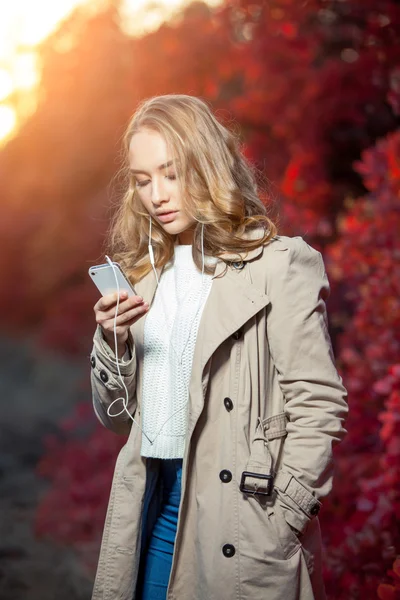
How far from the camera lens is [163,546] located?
240 centimetres

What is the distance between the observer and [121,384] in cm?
242

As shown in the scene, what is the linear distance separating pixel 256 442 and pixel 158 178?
76cm

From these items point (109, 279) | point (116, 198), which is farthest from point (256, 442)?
point (116, 198)

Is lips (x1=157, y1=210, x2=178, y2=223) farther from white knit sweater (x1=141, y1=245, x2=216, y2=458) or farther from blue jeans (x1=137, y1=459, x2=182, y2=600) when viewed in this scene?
blue jeans (x1=137, y1=459, x2=182, y2=600)

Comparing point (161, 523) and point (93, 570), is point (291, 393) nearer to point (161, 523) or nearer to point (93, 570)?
point (161, 523)

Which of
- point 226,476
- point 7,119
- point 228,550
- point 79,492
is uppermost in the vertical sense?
point 7,119

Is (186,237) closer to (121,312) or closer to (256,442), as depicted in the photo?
(121,312)

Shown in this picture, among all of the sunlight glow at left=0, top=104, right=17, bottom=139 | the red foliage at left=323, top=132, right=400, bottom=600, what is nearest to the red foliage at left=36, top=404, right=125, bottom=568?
the red foliage at left=323, top=132, right=400, bottom=600

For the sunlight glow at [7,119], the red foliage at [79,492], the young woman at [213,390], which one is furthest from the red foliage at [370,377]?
the sunlight glow at [7,119]

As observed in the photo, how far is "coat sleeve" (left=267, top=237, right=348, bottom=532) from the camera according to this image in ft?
7.20

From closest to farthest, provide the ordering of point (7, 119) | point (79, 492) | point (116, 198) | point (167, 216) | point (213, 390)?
point (213, 390) → point (167, 216) → point (116, 198) → point (79, 492) → point (7, 119)

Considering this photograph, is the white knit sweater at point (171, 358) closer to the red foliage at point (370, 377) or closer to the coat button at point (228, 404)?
the coat button at point (228, 404)

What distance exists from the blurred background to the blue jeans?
92 centimetres

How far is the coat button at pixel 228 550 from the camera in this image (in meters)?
2.17
